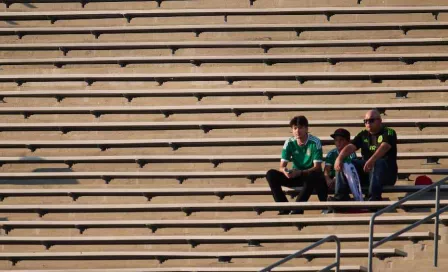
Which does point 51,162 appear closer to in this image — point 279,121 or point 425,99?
point 279,121

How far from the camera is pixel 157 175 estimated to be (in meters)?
13.9

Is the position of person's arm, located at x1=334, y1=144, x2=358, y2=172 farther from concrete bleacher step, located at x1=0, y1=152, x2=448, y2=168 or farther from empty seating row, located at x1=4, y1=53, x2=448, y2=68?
empty seating row, located at x1=4, y1=53, x2=448, y2=68

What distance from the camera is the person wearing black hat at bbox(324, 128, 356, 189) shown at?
41.7 feet

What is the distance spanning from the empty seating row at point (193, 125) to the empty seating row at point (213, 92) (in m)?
0.37

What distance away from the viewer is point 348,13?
15.0 meters

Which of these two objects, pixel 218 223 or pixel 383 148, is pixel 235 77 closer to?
pixel 218 223

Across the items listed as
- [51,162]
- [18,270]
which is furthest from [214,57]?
[18,270]

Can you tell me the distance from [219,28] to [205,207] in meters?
2.44

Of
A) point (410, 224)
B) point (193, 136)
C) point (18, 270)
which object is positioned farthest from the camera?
point (193, 136)

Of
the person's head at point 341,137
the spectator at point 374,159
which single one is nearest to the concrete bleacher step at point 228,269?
the spectator at point 374,159

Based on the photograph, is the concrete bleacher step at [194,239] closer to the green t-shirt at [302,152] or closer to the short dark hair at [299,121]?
the green t-shirt at [302,152]

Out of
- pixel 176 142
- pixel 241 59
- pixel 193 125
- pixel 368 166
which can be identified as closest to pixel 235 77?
pixel 241 59

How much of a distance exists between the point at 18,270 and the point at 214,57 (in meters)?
2.94

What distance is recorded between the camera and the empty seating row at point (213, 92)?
1403cm
